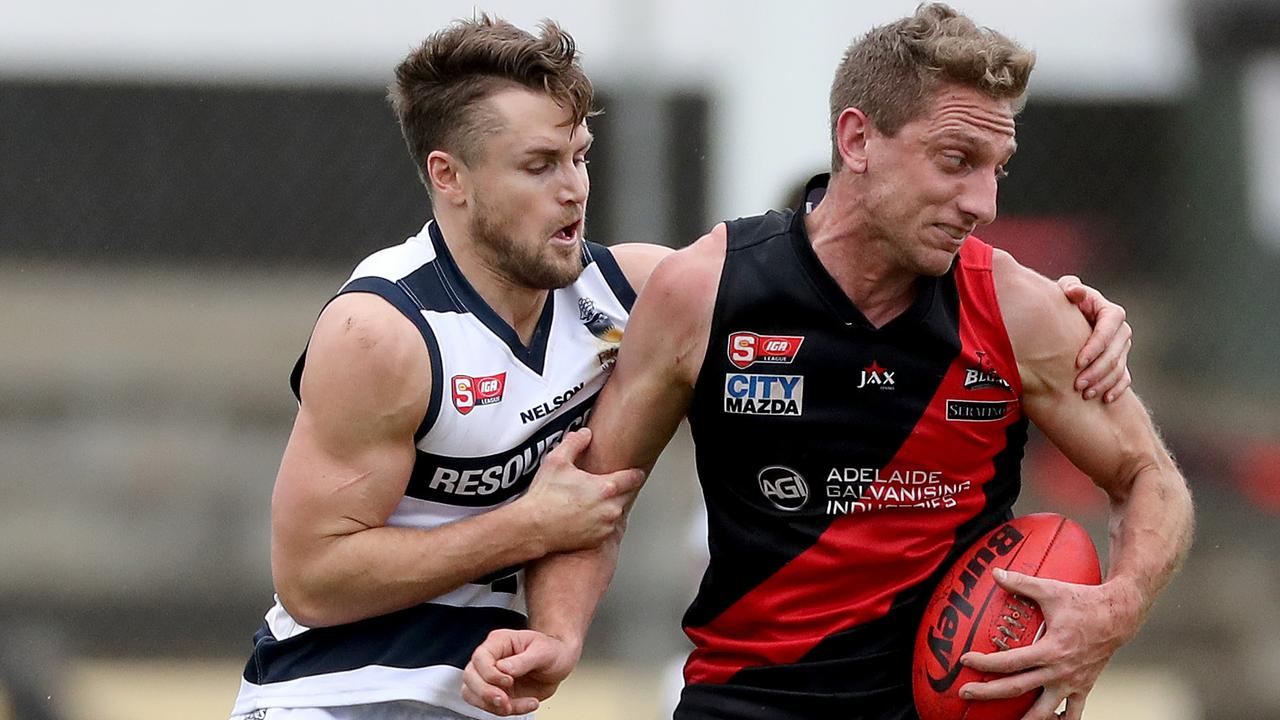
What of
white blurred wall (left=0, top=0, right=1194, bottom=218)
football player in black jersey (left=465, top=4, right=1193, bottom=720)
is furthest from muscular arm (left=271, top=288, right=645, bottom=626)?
white blurred wall (left=0, top=0, right=1194, bottom=218)

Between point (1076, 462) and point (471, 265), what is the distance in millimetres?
1150

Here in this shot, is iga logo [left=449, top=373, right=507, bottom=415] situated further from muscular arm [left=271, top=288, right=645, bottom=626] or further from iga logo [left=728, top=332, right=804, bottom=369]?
iga logo [left=728, top=332, right=804, bottom=369]

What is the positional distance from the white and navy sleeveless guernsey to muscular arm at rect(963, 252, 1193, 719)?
2.54 feet

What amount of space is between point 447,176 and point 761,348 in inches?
26.5

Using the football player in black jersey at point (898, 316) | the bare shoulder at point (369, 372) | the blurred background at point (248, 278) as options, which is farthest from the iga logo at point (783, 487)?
the blurred background at point (248, 278)

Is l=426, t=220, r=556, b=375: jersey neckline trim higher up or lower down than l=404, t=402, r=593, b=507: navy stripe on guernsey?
higher up

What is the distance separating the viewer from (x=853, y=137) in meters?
2.78

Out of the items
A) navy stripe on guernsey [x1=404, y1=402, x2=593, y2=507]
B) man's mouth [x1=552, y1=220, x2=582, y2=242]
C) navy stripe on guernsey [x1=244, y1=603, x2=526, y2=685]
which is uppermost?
man's mouth [x1=552, y1=220, x2=582, y2=242]

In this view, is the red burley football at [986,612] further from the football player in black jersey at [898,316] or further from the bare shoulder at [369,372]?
the bare shoulder at [369,372]

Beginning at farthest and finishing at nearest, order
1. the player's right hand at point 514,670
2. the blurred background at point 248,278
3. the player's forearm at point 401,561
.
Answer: the blurred background at point 248,278
the player's forearm at point 401,561
the player's right hand at point 514,670

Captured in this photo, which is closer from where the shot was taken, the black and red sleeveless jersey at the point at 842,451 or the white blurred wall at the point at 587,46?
the black and red sleeveless jersey at the point at 842,451

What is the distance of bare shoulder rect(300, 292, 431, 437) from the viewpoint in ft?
8.90

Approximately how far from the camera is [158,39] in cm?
525

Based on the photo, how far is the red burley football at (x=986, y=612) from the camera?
106 inches
